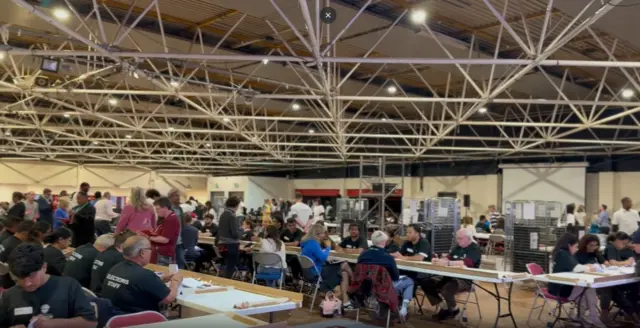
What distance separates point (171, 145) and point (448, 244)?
56.5 ft

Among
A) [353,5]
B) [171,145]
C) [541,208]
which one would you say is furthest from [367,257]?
[171,145]

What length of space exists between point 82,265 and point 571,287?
5129mm

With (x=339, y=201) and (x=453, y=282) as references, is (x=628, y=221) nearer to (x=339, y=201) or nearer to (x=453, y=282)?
(x=453, y=282)

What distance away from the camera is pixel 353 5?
8.21m

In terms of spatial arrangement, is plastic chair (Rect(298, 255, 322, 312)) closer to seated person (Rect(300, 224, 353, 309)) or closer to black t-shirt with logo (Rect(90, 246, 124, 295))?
seated person (Rect(300, 224, 353, 309))

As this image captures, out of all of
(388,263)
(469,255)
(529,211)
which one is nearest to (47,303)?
(388,263)

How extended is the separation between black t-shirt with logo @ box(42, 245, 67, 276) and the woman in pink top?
1485 millimetres

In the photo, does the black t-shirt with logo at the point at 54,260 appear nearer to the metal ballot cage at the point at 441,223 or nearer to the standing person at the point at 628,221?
the metal ballot cage at the point at 441,223

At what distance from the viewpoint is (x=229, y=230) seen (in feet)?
25.7

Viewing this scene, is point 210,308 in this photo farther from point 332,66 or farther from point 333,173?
point 333,173

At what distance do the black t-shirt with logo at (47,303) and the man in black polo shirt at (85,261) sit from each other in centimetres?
138

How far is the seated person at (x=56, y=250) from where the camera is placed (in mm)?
4406

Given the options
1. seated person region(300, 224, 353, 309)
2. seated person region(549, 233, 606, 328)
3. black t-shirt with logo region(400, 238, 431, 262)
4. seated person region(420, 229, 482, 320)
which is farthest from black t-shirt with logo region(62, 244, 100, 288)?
seated person region(549, 233, 606, 328)

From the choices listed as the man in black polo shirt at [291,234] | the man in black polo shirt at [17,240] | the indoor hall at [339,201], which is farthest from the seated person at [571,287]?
the man in black polo shirt at [17,240]
